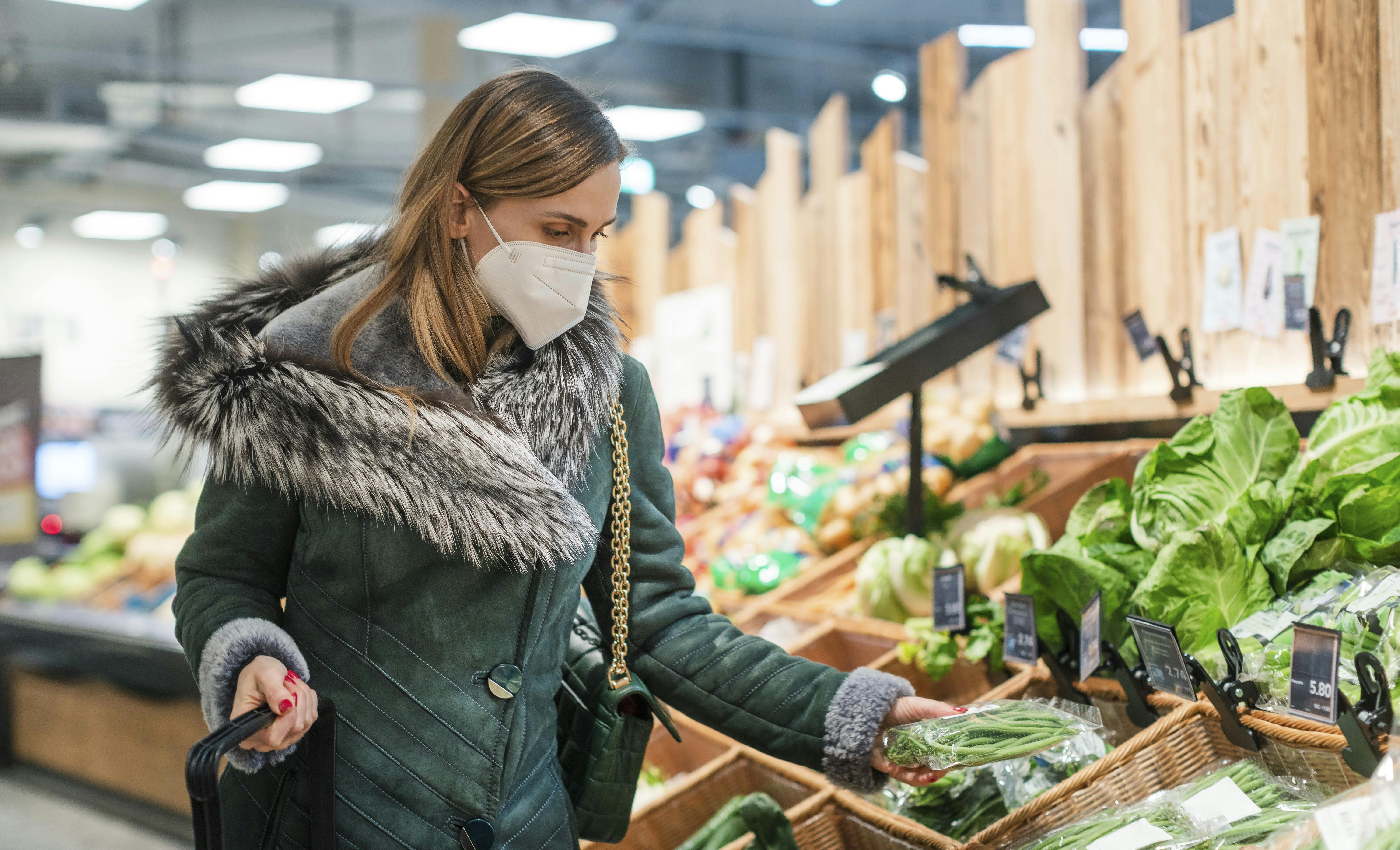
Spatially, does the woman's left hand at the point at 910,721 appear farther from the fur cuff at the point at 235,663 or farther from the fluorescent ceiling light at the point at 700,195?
the fluorescent ceiling light at the point at 700,195

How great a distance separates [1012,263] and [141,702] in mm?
3992

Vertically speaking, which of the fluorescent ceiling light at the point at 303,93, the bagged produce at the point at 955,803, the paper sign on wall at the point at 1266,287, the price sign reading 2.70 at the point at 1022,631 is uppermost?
the fluorescent ceiling light at the point at 303,93

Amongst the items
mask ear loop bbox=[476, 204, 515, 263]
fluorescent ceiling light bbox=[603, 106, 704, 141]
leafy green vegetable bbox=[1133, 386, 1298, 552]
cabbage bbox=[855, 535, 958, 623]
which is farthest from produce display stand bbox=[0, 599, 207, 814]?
fluorescent ceiling light bbox=[603, 106, 704, 141]

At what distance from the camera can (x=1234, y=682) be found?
144 cm

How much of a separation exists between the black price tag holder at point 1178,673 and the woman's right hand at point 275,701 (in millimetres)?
1130

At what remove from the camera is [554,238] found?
56.4 inches

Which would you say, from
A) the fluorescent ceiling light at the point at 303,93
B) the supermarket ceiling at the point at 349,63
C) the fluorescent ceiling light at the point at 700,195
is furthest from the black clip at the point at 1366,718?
the fluorescent ceiling light at the point at 700,195

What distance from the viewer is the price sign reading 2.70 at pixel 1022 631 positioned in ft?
6.03

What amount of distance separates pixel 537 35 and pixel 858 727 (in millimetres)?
6453

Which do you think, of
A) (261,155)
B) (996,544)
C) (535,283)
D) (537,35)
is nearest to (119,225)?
(261,155)

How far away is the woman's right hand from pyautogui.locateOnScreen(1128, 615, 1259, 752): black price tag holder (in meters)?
1.13

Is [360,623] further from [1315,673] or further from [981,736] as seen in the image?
[1315,673]

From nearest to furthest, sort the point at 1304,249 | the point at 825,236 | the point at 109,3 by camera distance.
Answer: the point at 1304,249, the point at 825,236, the point at 109,3

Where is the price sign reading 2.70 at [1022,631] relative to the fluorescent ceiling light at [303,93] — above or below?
below
